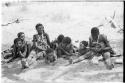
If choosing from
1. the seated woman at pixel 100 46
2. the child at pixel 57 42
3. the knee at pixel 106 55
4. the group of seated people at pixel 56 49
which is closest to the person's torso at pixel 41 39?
the group of seated people at pixel 56 49

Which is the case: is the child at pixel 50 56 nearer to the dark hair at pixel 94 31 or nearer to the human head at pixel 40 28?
the human head at pixel 40 28

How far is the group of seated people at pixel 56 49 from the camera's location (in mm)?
6457

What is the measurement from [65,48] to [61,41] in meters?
0.15

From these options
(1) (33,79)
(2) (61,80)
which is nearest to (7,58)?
(1) (33,79)

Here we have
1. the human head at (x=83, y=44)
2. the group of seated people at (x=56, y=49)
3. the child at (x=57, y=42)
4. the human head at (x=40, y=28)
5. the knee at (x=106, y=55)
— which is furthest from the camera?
the human head at (x=40, y=28)

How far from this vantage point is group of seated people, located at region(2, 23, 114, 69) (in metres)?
6.46

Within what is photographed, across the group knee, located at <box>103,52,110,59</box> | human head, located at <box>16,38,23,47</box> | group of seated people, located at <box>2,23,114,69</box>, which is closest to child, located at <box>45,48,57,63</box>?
group of seated people, located at <box>2,23,114,69</box>

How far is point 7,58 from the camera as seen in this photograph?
689 cm

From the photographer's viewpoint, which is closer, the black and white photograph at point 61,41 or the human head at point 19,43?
the black and white photograph at point 61,41

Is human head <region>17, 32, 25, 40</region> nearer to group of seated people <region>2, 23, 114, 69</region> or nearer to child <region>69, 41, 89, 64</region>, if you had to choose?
group of seated people <region>2, 23, 114, 69</region>

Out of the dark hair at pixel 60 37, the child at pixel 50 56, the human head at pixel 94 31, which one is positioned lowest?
the child at pixel 50 56

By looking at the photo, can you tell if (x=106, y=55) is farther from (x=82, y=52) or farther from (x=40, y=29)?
(x=40, y=29)

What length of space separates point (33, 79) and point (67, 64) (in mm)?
649

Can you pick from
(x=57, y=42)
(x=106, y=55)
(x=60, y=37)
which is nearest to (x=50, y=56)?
(x=57, y=42)
